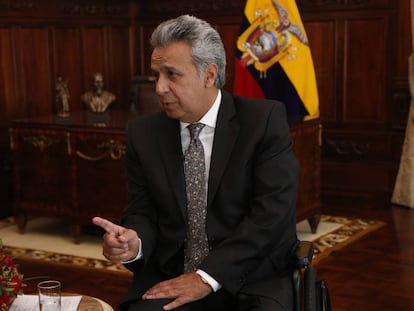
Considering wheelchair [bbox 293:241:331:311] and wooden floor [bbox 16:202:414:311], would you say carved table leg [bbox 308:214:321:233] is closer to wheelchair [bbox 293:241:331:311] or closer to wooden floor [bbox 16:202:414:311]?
wooden floor [bbox 16:202:414:311]

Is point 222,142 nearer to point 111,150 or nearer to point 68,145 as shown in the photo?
point 111,150

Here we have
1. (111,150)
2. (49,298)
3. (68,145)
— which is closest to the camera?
(49,298)

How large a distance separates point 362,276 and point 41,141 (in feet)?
7.77

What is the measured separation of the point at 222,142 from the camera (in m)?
2.57

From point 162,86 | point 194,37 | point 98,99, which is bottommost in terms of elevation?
point 98,99

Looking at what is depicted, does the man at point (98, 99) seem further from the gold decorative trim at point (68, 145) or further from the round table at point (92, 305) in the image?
the round table at point (92, 305)

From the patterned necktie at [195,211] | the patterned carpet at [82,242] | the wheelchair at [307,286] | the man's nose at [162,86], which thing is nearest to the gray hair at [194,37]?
the man's nose at [162,86]

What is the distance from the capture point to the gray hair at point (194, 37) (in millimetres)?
2428

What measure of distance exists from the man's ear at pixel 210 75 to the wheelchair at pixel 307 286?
0.62 meters

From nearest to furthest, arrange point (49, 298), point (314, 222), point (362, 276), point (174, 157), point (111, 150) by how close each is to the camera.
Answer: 1. point (49, 298)
2. point (174, 157)
3. point (362, 276)
4. point (111, 150)
5. point (314, 222)

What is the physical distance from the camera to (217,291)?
2.47 meters

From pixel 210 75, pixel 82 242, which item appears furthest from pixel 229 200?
pixel 82 242

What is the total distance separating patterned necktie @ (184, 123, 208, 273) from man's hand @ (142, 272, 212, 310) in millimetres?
151

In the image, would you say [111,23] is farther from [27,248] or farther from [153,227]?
[153,227]
